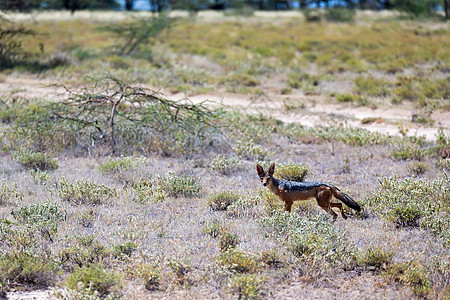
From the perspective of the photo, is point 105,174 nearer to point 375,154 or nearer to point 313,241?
point 313,241

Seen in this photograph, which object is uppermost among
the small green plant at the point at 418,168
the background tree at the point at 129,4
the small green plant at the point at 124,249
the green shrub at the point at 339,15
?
the background tree at the point at 129,4

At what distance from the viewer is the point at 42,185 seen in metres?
6.68

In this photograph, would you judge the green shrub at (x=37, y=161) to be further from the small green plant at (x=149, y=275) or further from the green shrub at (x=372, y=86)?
the green shrub at (x=372, y=86)

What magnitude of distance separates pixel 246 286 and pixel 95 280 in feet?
4.23

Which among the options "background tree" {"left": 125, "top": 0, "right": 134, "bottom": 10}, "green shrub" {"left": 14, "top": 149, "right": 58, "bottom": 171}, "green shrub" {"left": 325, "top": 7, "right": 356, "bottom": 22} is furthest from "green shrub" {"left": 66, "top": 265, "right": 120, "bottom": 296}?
"background tree" {"left": 125, "top": 0, "right": 134, "bottom": 10}

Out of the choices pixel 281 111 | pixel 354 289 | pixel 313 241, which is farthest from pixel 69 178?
pixel 281 111

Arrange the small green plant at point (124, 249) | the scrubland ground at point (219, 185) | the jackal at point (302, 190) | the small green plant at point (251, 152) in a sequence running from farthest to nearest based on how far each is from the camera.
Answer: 1. the small green plant at point (251, 152)
2. the jackal at point (302, 190)
3. the small green plant at point (124, 249)
4. the scrubland ground at point (219, 185)

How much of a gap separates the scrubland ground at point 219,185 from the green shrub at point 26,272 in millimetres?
13

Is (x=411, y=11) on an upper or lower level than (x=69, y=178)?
upper

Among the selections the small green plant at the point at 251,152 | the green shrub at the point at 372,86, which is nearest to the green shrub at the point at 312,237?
the small green plant at the point at 251,152

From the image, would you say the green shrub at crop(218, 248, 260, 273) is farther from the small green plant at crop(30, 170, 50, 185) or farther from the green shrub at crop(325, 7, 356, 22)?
the green shrub at crop(325, 7, 356, 22)

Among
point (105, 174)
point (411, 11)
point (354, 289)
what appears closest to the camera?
point (354, 289)

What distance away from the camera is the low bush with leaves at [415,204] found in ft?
17.3

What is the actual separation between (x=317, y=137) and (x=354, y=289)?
5.92 meters
